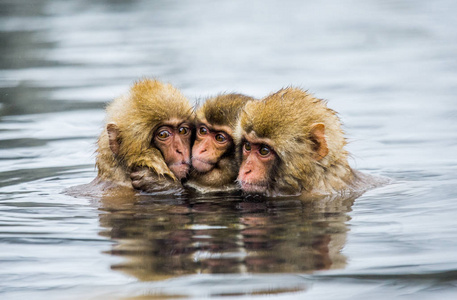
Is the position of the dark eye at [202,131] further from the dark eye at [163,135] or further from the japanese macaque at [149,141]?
the dark eye at [163,135]

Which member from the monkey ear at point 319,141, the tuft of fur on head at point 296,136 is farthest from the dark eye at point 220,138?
the monkey ear at point 319,141

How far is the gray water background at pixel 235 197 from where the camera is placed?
4.97m

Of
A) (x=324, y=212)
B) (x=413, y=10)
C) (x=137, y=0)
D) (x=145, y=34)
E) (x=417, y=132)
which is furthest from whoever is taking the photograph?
(x=137, y=0)

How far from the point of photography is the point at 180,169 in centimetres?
757

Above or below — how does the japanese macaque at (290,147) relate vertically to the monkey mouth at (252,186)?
above

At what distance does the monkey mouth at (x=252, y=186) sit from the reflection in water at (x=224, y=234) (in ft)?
0.30

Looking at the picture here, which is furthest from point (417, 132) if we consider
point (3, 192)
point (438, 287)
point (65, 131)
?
point (438, 287)

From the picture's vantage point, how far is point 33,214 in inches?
272

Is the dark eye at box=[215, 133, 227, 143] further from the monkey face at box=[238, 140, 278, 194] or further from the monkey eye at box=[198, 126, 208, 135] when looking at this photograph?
the monkey face at box=[238, 140, 278, 194]

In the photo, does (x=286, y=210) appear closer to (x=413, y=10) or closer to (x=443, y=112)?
(x=443, y=112)

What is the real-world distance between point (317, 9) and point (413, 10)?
316 centimetres

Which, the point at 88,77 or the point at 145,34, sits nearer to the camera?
the point at 88,77

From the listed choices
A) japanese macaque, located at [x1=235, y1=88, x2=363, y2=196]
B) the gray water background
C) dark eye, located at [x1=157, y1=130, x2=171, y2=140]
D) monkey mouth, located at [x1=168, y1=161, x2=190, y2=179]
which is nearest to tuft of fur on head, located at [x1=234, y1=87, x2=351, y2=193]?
japanese macaque, located at [x1=235, y1=88, x2=363, y2=196]

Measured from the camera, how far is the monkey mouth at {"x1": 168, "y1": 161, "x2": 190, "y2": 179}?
7.57m
